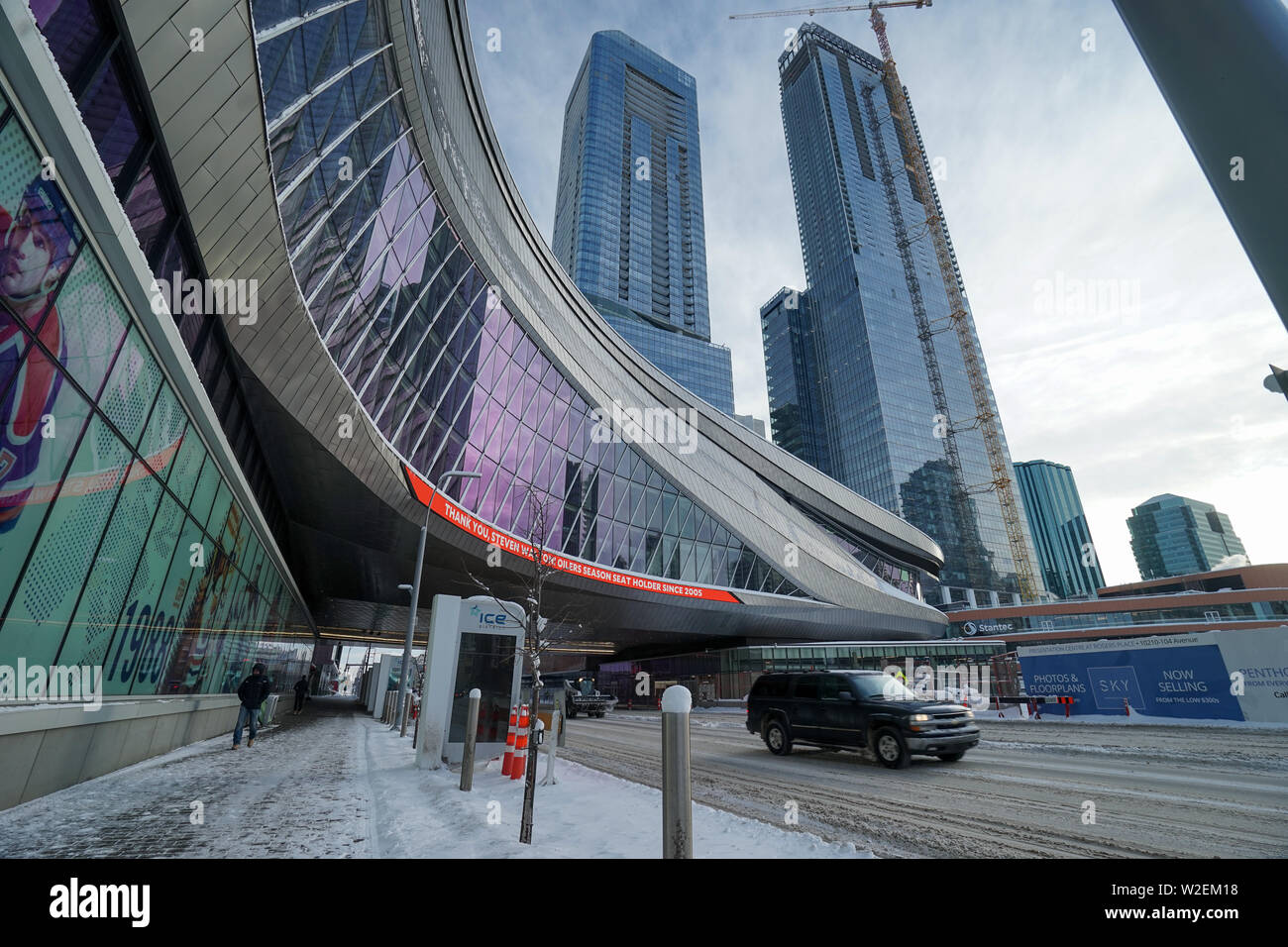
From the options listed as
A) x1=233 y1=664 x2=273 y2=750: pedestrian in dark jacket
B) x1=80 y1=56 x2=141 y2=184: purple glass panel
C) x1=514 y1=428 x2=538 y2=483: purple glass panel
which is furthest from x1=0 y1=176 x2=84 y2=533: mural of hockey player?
x1=514 y1=428 x2=538 y2=483: purple glass panel

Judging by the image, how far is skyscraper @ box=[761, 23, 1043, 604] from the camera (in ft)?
388

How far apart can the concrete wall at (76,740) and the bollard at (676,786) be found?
628cm

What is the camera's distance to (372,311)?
17.9 m

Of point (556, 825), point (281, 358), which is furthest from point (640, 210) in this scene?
point (556, 825)

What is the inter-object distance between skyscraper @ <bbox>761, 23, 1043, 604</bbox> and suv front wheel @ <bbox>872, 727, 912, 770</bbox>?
10068 centimetres

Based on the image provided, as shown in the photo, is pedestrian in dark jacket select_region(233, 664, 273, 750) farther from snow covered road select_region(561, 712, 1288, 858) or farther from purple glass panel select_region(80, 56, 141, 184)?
purple glass panel select_region(80, 56, 141, 184)

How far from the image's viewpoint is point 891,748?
10.2 metres

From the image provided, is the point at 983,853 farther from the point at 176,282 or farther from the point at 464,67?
the point at 464,67

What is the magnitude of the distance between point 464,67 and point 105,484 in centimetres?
2223

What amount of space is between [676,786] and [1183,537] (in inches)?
9375

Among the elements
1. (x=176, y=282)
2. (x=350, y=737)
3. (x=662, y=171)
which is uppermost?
(x=662, y=171)

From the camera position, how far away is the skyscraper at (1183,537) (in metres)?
174

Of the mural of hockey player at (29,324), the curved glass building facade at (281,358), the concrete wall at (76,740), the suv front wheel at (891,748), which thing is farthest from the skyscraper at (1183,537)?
the mural of hockey player at (29,324)
